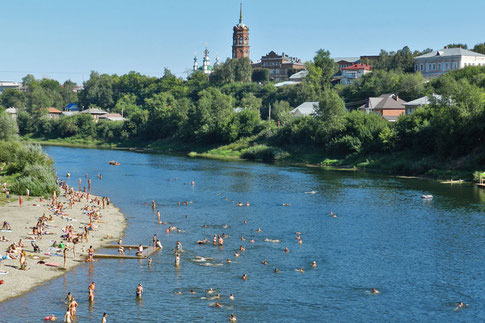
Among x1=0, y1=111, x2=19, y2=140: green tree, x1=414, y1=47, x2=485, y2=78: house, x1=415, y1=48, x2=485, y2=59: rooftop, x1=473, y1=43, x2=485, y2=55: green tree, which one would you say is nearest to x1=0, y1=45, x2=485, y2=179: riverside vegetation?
x1=414, y1=47, x2=485, y2=78: house

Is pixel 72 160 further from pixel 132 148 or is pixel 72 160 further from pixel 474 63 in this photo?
pixel 474 63

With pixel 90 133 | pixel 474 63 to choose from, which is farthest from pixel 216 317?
pixel 90 133

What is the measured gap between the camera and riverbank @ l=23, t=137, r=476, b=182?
322ft

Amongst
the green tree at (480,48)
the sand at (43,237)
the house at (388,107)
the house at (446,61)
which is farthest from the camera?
the green tree at (480,48)

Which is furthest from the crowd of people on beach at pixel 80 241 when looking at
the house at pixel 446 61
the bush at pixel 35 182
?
the house at pixel 446 61

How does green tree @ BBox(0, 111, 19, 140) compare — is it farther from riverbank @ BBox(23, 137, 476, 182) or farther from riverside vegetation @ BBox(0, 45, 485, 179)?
riverside vegetation @ BBox(0, 45, 485, 179)

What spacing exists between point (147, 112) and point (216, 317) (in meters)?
156

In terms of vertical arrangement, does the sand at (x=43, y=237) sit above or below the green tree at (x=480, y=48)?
below

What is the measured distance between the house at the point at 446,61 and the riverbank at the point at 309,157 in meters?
A: 67.7

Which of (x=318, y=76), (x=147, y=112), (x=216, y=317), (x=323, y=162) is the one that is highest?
(x=318, y=76)

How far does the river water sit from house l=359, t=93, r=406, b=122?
5421 cm

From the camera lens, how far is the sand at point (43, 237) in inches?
1654

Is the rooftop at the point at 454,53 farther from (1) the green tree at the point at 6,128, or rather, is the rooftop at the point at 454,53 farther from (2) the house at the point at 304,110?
(1) the green tree at the point at 6,128

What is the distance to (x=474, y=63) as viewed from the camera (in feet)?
558
